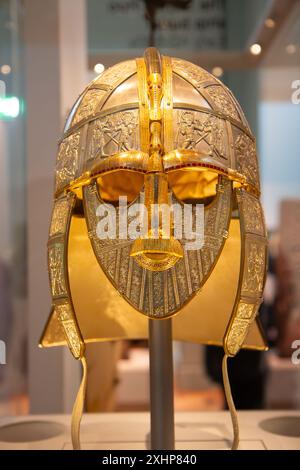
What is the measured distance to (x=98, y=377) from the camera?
185 cm

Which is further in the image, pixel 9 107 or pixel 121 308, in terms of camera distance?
pixel 9 107

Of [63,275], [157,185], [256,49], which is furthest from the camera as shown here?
[256,49]

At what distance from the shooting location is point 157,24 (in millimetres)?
1899

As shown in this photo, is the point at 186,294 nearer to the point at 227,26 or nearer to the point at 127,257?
the point at 127,257

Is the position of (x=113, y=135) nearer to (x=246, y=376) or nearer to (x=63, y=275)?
(x=63, y=275)

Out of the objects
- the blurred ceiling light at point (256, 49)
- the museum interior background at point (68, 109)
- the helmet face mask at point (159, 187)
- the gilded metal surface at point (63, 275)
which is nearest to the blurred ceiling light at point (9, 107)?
the museum interior background at point (68, 109)

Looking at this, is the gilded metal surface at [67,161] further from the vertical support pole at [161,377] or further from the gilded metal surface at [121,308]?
the vertical support pole at [161,377]

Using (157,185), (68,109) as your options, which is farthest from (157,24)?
(157,185)

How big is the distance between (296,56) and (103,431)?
119 cm

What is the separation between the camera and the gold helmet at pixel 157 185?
105 centimetres

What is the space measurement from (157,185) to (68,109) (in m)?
0.73

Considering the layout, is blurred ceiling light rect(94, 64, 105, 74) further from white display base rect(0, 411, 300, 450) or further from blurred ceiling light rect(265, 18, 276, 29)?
white display base rect(0, 411, 300, 450)

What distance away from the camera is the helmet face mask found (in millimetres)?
1053

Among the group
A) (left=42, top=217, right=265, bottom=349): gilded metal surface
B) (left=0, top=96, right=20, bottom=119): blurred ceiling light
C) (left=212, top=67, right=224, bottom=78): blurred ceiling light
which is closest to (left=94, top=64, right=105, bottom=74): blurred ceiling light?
(left=0, top=96, right=20, bottom=119): blurred ceiling light
